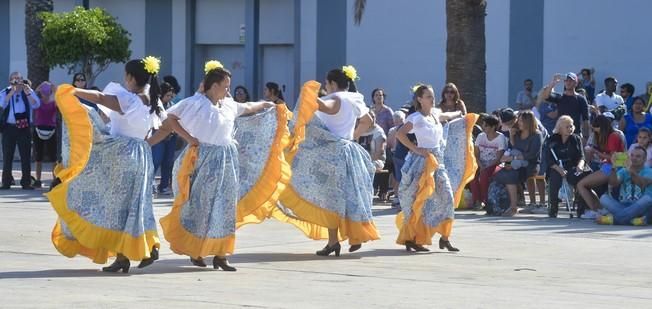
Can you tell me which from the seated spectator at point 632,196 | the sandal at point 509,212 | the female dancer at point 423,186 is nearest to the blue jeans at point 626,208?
the seated spectator at point 632,196

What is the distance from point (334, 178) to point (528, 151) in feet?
19.4

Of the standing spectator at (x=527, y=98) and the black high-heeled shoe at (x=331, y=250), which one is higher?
the standing spectator at (x=527, y=98)

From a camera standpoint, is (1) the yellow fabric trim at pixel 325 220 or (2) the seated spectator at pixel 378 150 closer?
(1) the yellow fabric trim at pixel 325 220

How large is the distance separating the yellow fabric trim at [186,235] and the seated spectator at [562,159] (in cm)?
705

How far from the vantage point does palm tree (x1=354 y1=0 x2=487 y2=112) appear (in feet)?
72.0

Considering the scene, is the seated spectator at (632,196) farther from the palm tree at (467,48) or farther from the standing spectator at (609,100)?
the standing spectator at (609,100)

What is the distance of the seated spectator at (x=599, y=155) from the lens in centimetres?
1744

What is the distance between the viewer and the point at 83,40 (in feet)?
102

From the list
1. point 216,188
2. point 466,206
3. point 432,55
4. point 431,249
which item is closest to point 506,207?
point 466,206

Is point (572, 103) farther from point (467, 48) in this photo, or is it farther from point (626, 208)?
point (626, 208)

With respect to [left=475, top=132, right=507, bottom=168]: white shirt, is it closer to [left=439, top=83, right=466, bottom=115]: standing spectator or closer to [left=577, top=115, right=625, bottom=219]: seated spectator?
[left=577, top=115, right=625, bottom=219]: seated spectator

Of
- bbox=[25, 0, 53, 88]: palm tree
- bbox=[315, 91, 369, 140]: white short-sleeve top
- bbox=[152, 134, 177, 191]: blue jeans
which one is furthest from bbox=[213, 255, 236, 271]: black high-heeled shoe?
bbox=[25, 0, 53, 88]: palm tree

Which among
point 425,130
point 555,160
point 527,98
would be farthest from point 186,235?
point 527,98

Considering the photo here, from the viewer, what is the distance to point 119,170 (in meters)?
11.5
